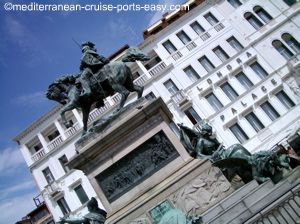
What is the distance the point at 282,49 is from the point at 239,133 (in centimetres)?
870

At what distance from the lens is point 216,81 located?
104 feet

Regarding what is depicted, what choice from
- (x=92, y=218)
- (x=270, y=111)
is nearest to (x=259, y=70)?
(x=270, y=111)

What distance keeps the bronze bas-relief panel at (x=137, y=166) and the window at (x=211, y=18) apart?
2720 centimetres

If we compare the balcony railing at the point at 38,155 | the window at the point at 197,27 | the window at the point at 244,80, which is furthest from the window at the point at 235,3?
the balcony railing at the point at 38,155

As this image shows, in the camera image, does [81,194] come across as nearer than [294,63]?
No

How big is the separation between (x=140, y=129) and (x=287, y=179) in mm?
4077

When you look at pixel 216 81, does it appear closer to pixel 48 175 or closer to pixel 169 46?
pixel 169 46

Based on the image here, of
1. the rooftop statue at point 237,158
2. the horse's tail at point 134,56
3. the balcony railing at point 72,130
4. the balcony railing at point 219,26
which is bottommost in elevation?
the rooftop statue at point 237,158

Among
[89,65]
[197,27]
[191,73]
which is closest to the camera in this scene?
[89,65]

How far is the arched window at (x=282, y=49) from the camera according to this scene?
31.2m

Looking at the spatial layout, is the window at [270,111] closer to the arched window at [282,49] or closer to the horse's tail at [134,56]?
the arched window at [282,49]

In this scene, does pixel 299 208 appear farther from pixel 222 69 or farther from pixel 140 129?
pixel 222 69

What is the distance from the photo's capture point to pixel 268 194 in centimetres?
737

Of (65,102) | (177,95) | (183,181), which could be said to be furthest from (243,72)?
(183,181)
